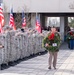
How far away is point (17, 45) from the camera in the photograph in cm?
1848

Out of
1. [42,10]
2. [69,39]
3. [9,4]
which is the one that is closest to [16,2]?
[9,4]

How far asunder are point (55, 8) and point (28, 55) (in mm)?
23226

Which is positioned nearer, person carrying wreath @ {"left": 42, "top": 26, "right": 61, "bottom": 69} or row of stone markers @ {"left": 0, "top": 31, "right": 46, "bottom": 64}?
person carrying wreath @ {"left": 42, "top": 26, "right": 61, "bottom": 69}

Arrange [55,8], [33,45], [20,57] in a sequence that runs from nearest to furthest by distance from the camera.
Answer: [20,57], [33,45], [55,8]

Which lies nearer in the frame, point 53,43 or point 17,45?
point 53,43

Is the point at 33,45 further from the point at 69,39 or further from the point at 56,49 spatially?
the point at 69,39

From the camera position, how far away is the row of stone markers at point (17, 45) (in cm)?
1595

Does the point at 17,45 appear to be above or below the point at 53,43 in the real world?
below

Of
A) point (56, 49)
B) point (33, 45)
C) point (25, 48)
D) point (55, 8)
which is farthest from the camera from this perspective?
point (55, 8)

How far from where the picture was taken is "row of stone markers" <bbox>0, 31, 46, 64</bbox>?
1595 centimetres

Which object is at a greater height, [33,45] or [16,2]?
[16,2]

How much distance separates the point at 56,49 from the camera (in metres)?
14.9

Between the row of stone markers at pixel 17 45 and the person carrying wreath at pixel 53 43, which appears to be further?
the row of stone markers at pixel 17 45

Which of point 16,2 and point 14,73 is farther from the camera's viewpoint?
point 16,2
